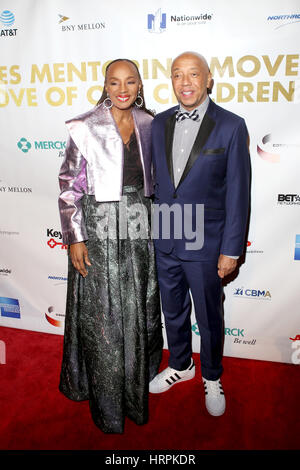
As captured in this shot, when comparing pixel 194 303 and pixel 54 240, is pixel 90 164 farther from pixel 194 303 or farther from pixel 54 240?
pixel 54 240

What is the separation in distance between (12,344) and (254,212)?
85.8 inches

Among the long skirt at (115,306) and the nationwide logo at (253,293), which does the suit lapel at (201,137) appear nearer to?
the long skirt at (115,306)

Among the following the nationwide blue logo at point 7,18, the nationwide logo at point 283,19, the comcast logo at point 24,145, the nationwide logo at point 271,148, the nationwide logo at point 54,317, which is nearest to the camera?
the nationwide logo at point 283,19

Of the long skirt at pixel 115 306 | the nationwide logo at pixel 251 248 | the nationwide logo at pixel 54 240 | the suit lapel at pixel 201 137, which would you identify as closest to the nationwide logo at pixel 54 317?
the nationwide logo at pixel 54 240

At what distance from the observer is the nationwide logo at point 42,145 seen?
2678mm

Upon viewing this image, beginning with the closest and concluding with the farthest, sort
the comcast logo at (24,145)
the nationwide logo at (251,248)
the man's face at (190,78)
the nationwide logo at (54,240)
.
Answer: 1. the man's face at (190,78)
2. the nationwide logo at (251,248)
3. the comcast logo at (24,145)
4. the nationwide logo at (54,240)

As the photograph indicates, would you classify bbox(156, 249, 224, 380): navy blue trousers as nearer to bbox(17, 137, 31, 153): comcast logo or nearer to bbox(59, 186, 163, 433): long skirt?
bbox(59, 186, 163, 433): long skirt

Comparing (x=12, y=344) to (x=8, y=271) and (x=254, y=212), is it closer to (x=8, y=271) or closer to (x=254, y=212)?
(x=8, y=271)

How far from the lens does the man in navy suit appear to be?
5.99 feet

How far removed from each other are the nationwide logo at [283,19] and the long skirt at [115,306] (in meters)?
1.32

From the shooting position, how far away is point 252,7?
2.18m

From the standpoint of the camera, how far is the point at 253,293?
2.72m

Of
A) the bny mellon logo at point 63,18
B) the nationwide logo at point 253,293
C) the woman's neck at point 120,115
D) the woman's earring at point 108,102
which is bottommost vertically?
the nationwide logo at point 253,293

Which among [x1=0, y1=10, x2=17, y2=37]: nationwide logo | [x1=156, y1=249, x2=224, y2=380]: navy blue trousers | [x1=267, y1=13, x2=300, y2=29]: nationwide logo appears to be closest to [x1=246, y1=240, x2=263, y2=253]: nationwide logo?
[x1=156, y1=249, x2=224, y2=380]: navy blue trousers
